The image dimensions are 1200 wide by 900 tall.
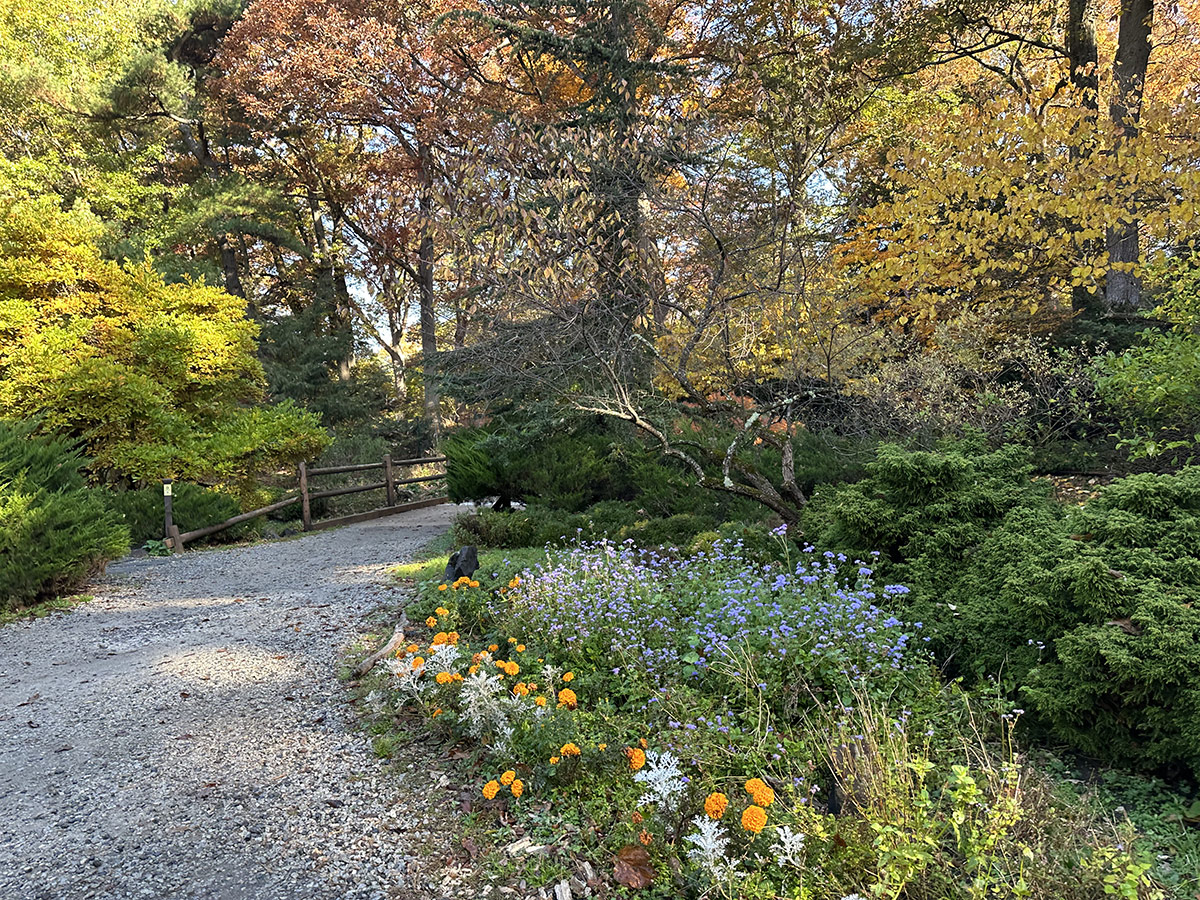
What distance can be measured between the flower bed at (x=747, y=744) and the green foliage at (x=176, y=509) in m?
6.75

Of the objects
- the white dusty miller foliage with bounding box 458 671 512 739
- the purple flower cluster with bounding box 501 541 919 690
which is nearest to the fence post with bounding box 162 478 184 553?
the purple flower cluster with bounding box 501 541 919 690

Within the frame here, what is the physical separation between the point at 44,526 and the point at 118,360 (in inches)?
188

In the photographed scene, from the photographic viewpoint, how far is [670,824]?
7.15 feet

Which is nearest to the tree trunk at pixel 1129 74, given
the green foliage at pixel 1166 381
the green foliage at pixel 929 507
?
the green foliage at pixel 1166 381

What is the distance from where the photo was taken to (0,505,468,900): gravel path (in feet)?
7.38

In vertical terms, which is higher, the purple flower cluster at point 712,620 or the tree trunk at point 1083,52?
the tree trunk at point 1083,52

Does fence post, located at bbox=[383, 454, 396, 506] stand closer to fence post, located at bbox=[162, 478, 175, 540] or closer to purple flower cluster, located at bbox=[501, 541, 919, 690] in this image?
fence post, located at bbox=[162, 478, 175, 540]

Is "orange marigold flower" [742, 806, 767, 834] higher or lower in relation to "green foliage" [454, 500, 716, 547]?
higher

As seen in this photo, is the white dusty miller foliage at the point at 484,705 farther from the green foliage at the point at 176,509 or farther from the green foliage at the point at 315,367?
the green foliage at the point at 315,367

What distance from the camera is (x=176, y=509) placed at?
9.11 metres

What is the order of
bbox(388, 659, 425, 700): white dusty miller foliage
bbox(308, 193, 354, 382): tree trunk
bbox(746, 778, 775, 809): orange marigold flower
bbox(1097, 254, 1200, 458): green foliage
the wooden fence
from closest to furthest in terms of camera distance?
bbox(746, 778, 775, 809): orange marigold flower < bbox(388, 659, 425, 700): white dusty miller foliage < bbox(1097, 254, 1200, 458): green foliage < the wooden fence < bbox(308, 193, 354, 382): tree trunk

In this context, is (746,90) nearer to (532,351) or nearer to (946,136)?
(946,136)

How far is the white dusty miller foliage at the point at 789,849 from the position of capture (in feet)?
5.83

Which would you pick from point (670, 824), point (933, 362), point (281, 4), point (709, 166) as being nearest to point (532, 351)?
point (709, 166)
